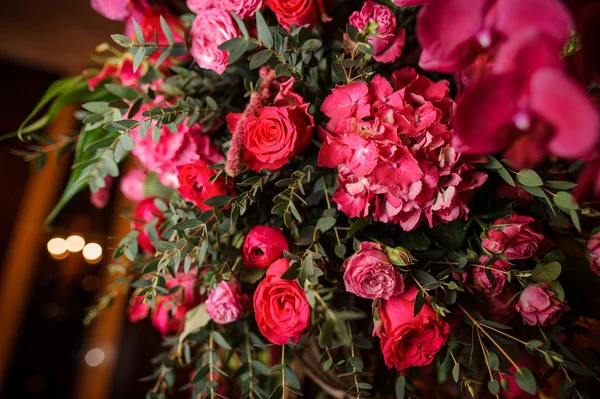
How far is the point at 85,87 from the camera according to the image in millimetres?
662

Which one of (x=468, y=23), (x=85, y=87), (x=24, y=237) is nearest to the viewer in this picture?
(x=468, y=23)

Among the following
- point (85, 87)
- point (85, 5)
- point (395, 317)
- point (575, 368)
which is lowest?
point (575, 368)

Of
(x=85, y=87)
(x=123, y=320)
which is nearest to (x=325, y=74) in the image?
(x=85, y=87)

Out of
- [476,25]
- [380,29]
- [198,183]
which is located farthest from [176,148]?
[476,25]

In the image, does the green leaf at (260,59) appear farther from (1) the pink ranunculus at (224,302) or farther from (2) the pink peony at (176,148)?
(1) the pink ranunculus at (224,302)

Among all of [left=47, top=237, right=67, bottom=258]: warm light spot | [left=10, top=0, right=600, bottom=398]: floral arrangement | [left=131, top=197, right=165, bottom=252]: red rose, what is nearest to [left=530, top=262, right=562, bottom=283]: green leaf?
[left=10, top=0, right=600, bottom=398]: floral arrangement

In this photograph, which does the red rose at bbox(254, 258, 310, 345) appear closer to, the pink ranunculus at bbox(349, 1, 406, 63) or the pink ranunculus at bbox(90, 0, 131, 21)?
the pink ranunculus at bbox(349, 1, 406, 63)

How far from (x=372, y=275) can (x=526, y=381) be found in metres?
0.18

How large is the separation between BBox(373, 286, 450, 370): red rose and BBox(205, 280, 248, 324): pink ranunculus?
0.62 ft

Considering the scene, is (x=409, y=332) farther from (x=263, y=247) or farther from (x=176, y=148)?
(x=176, y=148)

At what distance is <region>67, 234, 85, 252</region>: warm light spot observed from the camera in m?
1.96

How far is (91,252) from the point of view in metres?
1.99

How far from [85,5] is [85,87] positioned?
130 cm

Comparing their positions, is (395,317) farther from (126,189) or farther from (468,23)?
(126,189)
